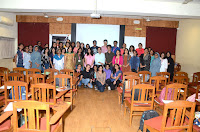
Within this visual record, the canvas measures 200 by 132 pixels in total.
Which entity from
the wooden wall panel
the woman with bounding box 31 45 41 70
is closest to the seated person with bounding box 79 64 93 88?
the woman with bounding box 31 45 41 70

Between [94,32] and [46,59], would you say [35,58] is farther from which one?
[94,32]

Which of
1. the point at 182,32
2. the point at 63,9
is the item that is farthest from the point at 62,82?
the point at 182,32

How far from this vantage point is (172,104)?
2.28 metres

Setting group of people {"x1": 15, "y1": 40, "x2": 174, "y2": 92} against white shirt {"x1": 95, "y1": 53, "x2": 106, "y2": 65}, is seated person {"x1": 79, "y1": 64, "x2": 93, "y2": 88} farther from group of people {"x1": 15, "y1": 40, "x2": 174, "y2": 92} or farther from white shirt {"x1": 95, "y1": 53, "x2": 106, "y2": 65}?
white shirt {"x1": 95, "y1": 53, "x2": 106, "y2": 65}

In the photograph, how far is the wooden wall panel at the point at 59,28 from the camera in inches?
344

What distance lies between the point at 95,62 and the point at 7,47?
Result: 4215 millimetres

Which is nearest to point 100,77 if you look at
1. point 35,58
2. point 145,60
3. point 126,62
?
point 126,62

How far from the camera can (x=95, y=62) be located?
705cm

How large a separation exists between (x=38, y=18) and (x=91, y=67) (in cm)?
412

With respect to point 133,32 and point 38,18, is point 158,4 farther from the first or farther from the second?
point 38,18

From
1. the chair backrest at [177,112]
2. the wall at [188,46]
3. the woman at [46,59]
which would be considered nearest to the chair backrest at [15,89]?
the chair backrest at [177,112]

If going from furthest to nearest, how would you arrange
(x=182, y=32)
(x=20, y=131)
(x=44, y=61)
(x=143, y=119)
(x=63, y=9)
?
1. (x=182, y=32)
2. (x=44, y=61)
3. (x=63, y=9)
4. (x=143, y=119)
5. (x=20, y=131)

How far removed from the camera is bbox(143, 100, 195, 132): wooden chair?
2297mm

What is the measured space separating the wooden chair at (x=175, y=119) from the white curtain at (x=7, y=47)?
22.9 ft
